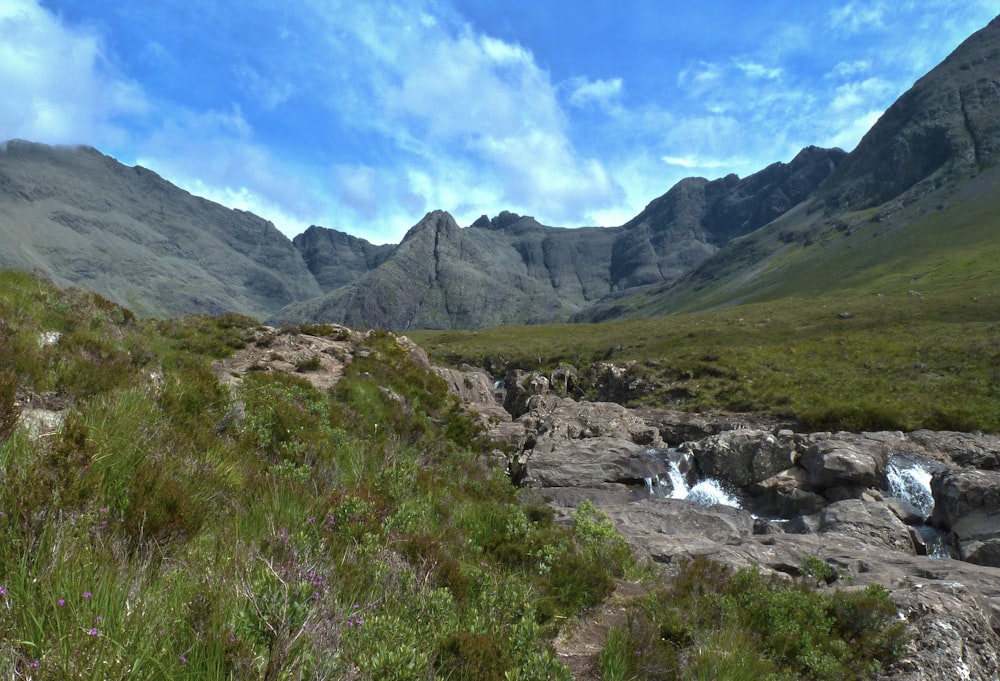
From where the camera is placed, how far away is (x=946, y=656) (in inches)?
247

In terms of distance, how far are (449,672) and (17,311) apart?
10143mm

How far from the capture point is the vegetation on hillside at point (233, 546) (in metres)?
2.64

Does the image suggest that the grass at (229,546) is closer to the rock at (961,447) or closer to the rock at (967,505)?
the rock at (967,505)

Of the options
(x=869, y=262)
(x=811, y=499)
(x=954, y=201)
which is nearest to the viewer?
(x=811, y=499)

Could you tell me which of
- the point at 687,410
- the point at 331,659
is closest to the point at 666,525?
the point at 331,659

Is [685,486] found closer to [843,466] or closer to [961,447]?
[843,466]

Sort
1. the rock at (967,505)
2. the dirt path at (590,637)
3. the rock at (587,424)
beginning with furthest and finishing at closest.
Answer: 1. the rock at (587,424)
2. the rock at (967,505)
3. the dirt path at (590,637)

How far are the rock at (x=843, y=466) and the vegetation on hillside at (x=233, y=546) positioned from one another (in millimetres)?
22245

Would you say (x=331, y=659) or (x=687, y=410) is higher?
(x=331, y=659)

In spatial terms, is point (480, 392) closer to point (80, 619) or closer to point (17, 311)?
point (17, 311)

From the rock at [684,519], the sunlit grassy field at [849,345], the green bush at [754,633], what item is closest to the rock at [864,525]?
the rock at [684,519]

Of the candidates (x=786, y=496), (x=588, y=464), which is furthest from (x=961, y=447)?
(x=588, y=464)

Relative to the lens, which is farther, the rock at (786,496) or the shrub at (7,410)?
the rock at (786,496)

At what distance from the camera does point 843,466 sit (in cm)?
2534
